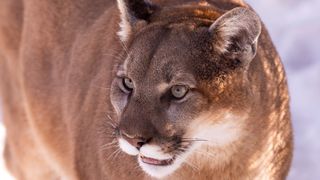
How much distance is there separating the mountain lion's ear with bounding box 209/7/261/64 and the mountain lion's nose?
0.47m

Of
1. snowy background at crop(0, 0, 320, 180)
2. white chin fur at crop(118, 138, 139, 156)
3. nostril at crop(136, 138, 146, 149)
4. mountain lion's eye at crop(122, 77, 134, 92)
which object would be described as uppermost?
mountain lion's eye at crop(122, 77, 134, 92)

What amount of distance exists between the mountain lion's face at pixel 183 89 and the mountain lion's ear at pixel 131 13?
12 cm

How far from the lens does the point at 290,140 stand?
12.8ft

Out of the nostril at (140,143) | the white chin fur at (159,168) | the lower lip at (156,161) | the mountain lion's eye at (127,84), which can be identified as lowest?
the white chin fur at (159,168)

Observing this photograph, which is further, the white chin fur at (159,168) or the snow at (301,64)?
the snow at (301,64)

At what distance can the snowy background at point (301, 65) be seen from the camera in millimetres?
5414

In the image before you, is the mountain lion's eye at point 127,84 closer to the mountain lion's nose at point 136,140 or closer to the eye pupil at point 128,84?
the eye pupil at point 128,84

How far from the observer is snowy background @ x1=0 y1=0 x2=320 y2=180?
5.41 m

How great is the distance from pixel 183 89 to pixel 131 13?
48 centimetres

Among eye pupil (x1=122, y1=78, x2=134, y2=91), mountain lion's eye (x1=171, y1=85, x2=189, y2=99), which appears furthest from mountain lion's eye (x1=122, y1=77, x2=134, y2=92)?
mountain lion's eye (x1=171, y1=85, x2=189, y2=99)

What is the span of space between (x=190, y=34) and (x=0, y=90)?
2.11 metres

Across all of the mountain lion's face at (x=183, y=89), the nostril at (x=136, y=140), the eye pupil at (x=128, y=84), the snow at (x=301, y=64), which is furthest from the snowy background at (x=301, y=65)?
the nostril at (x=136, y=140)

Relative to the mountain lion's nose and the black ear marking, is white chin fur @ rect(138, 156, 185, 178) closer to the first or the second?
the mountain lion's nose

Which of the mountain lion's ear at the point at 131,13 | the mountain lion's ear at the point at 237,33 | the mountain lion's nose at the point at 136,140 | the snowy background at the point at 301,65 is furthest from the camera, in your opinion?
the snowy background at the point at 301,65
